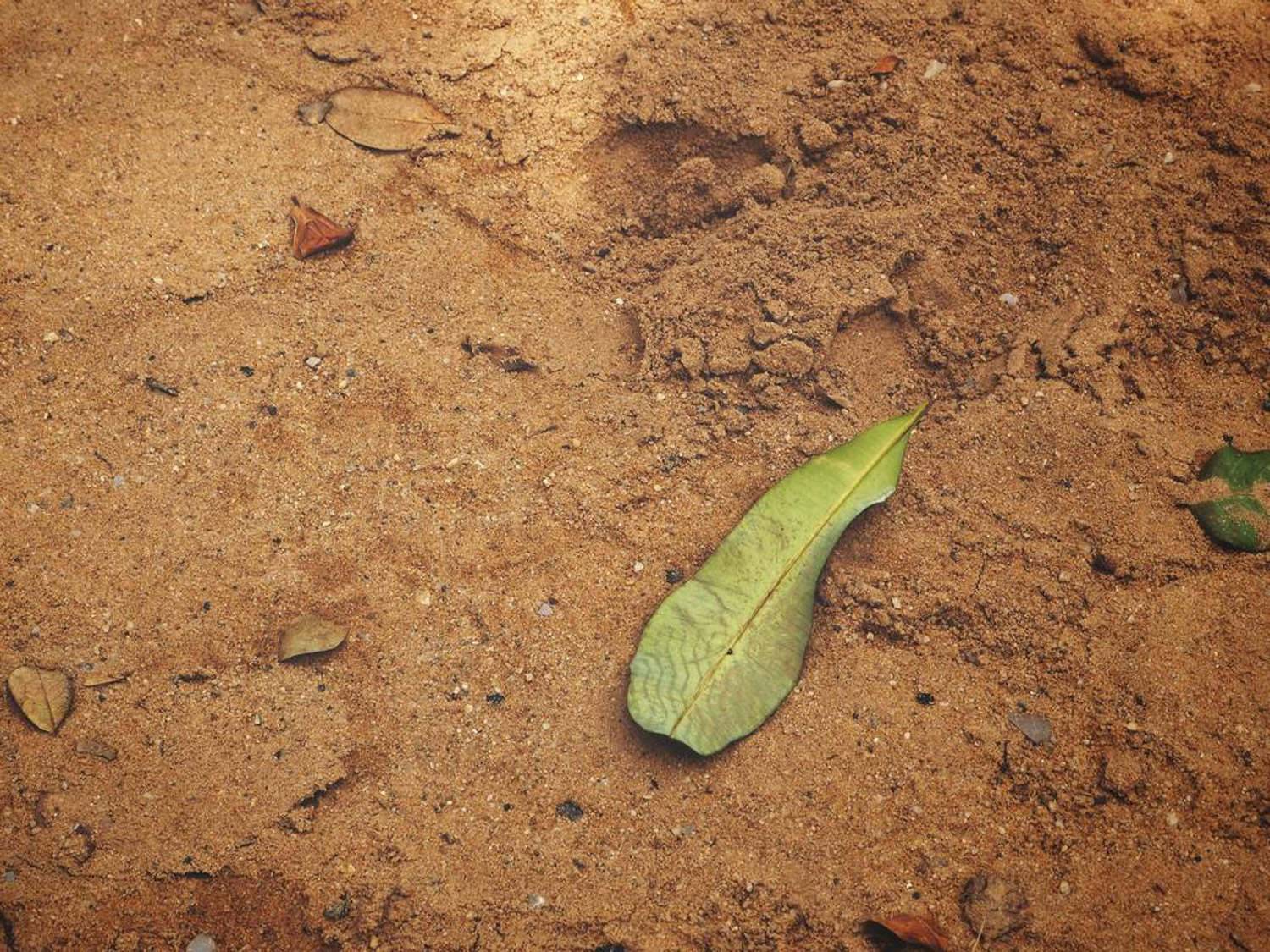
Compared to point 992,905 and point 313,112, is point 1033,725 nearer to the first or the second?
point 992,905

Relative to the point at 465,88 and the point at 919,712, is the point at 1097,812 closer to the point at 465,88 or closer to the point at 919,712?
the point at 919,712

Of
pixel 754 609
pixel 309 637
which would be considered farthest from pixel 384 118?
pixel 754 609

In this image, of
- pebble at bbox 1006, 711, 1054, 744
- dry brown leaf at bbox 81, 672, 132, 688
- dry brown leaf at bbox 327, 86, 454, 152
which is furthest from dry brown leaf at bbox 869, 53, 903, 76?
dry brown leaf at bbox 81, 672, 132, 688

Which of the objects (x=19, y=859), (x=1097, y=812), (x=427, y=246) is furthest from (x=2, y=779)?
(x=1097, y=812)

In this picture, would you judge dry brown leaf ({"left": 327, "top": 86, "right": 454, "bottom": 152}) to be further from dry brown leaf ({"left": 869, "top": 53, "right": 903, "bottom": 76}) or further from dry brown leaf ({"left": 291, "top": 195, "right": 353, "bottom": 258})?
dry brown leaf ({"left": 869, "top": 53, "right": 903, "bottom": 76})

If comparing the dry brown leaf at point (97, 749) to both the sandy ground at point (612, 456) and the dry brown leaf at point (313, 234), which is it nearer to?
the sandy ground at point (612, 456)

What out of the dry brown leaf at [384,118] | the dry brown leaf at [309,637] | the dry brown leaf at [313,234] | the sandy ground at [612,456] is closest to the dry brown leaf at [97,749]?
the sandy ground at [612,456]
